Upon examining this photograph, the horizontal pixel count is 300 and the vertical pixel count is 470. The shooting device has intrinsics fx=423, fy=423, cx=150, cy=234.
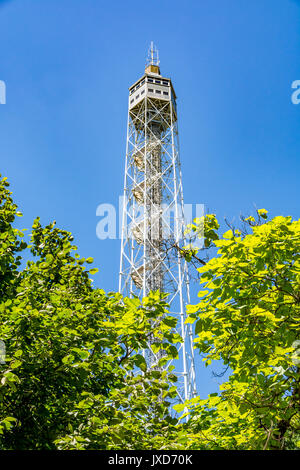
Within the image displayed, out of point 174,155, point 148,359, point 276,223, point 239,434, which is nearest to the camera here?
point 276,223

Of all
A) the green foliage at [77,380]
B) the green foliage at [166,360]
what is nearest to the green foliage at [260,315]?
the green foliage at [166,360]

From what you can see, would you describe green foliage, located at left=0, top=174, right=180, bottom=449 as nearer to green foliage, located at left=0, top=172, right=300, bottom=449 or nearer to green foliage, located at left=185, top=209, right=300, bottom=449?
green foliage, located at left=0, top=172, right=300, bottom=449

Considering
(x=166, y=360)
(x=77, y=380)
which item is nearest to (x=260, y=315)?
(x=166, y=360)

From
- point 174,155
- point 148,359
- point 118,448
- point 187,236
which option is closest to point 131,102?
point 174,155

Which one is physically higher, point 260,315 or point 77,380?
point 260,315

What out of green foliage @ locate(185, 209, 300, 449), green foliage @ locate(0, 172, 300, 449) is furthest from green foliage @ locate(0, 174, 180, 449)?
green foliage @ locate(185, 209, 300, 449)

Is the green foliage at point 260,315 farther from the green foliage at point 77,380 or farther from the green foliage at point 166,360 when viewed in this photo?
the green foliage at point 77,380

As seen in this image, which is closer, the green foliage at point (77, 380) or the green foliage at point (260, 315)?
the green foliage at point (260, 315)

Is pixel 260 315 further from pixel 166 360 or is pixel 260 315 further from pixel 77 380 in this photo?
pixel 77 380

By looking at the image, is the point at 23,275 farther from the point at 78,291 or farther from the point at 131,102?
the point at 131,102

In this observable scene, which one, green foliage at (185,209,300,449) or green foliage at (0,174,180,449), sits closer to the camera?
green foliage at (185,209,300,449)
